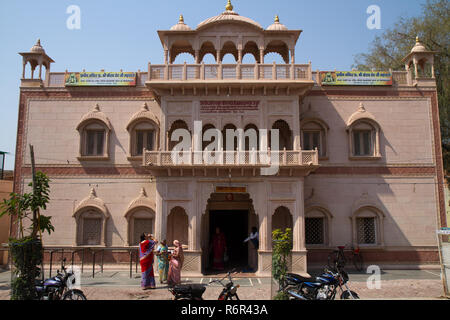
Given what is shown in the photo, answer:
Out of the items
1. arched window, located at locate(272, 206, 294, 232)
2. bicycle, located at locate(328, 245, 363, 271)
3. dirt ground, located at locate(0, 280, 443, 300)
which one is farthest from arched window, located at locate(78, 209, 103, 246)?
bicycle, located at locate(328, 245, 363, 271)

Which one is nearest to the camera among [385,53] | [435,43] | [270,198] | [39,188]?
[39,188]

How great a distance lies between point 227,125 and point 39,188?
889 cm

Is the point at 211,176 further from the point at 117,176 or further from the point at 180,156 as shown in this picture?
the point at 117,176

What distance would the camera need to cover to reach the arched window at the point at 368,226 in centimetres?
1598

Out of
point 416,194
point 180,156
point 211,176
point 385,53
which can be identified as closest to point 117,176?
point 180,156

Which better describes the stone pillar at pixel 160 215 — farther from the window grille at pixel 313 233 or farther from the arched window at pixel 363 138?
the arched window at pixel 363 138

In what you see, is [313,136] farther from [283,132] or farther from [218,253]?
[218,253]

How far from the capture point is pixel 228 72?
15.0m

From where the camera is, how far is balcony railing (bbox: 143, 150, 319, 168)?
46.7 feet

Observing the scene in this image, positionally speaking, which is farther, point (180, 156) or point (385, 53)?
point (385, 53)

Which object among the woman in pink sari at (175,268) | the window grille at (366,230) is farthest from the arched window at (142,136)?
the window grille at (366,230)

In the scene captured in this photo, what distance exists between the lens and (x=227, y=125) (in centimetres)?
1627

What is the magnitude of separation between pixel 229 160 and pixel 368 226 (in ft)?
25.4

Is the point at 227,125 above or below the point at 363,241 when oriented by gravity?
above
